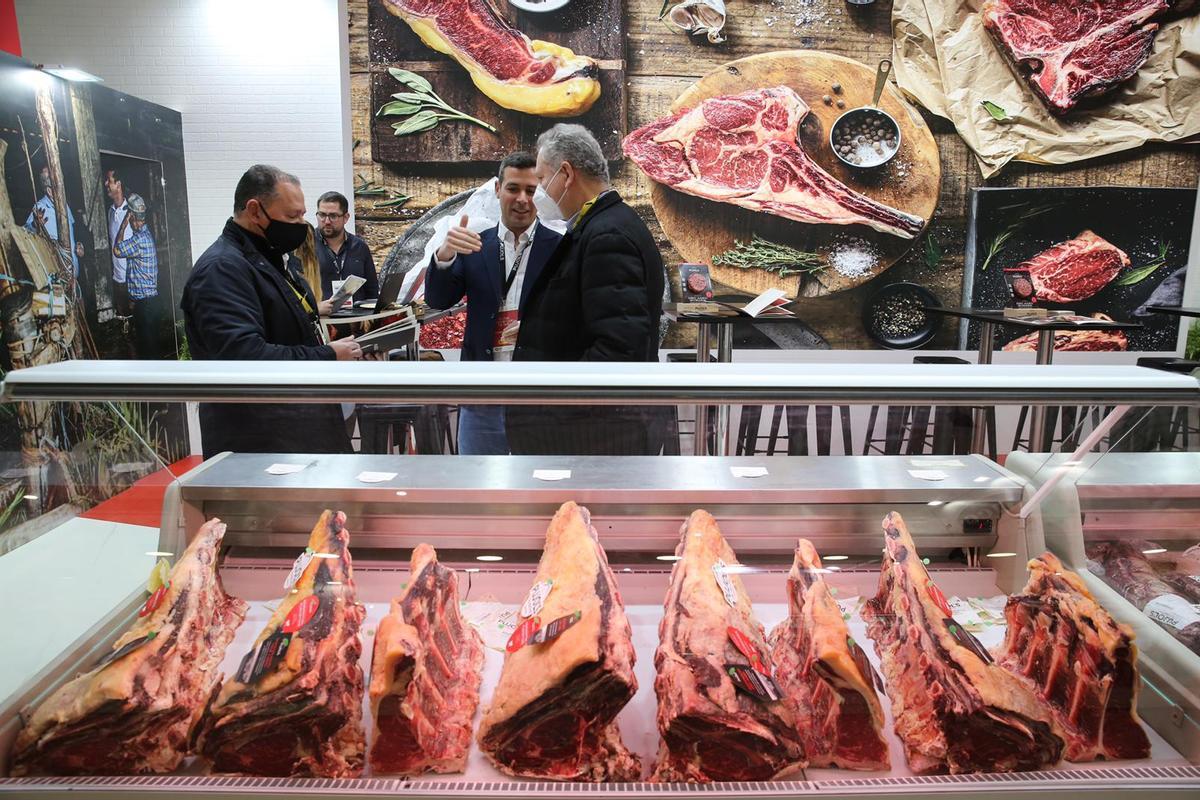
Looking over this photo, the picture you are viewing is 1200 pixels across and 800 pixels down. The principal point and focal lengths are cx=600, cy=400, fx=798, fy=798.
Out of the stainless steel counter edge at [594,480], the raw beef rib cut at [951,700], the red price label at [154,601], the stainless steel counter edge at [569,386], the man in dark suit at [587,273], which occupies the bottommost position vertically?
the raw beef rib cut at [951,700]

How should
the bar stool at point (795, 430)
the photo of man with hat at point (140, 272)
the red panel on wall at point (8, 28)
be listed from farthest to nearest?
the photo of man with hat at point (140, 272) < the red panel on wall at point (8, 28) < the bar stool at point (795, 430)

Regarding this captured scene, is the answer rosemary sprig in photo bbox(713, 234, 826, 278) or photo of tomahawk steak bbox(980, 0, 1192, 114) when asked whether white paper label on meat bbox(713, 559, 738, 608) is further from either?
photo of tomahawk steak bbox(980, 0, 1192, 114)

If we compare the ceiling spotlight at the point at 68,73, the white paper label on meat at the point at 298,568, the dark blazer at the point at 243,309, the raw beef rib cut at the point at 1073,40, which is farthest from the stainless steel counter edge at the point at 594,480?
the raw beef rib cut at the point at 1073,40

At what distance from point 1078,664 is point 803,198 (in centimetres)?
532

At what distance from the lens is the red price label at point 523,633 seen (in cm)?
139

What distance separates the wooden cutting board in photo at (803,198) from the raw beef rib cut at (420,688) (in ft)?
16.9

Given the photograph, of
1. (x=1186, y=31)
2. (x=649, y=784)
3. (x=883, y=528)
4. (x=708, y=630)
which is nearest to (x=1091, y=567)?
(x=883, y=528)

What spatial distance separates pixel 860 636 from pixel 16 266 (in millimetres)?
4842

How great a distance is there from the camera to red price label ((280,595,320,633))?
140 centimetres

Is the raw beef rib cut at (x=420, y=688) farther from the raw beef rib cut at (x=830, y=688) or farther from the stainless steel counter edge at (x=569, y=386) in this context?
the raw beef rib cut at (x=830, y=688)

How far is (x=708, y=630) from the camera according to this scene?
4.67 ft

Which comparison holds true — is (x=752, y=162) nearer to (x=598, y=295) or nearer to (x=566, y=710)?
(x=598, y=295)

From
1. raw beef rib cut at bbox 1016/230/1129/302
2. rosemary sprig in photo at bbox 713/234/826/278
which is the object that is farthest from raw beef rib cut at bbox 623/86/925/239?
raw beef rib cut at bbox 1016/230/1129/302

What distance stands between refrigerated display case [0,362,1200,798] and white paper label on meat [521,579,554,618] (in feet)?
0.19
